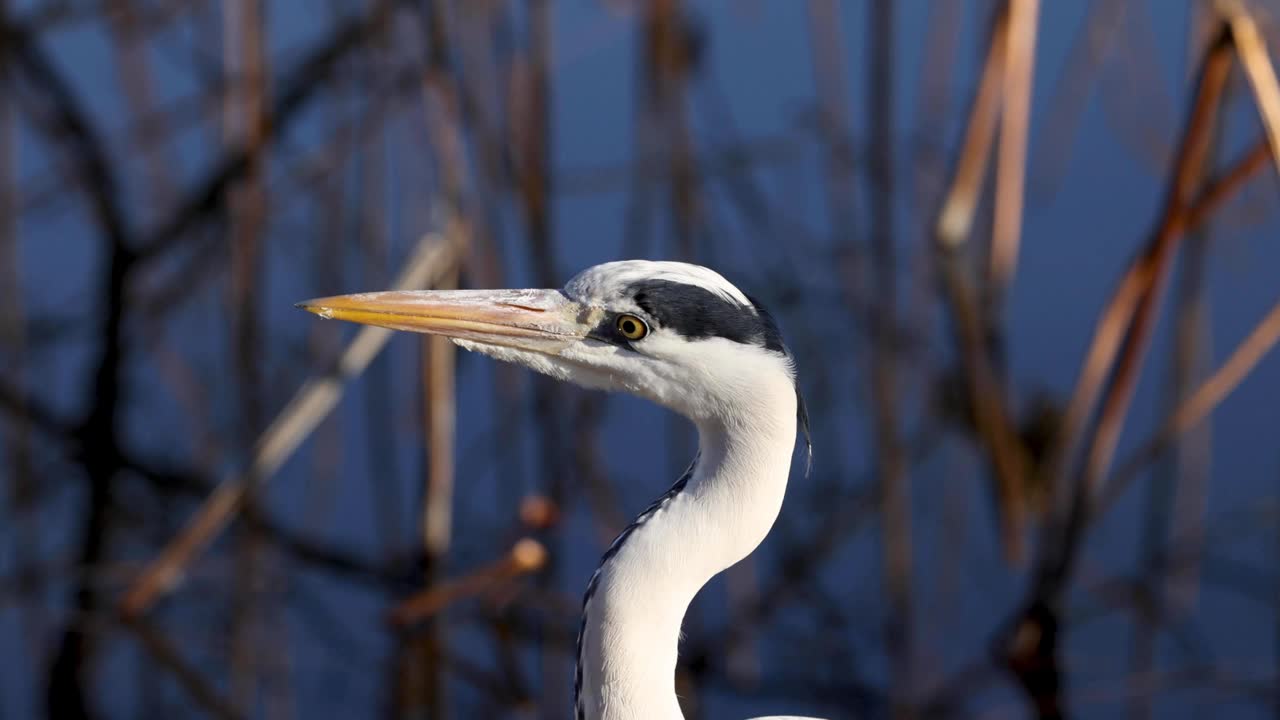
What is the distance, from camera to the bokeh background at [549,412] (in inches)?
95.0

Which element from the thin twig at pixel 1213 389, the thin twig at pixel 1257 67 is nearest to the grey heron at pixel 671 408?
the thin twig at pixel 1257 67

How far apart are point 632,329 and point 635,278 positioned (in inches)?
1.7

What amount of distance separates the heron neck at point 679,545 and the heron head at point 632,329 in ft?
0.08

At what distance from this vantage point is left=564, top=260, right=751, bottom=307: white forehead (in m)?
1.11

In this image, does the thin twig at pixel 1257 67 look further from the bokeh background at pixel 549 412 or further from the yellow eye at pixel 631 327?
the yellow eye at pixel 631 327

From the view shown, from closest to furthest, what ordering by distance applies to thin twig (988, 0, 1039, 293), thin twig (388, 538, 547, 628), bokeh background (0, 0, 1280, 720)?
thin twig (388, 538, 547, 628)
thin twig (988, 0, 1039, 293)
bokeh background (0, 0, 1280, 720)

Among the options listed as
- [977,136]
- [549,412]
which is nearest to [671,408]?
[977,136]

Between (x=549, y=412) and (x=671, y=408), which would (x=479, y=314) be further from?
(x=549, y=412)

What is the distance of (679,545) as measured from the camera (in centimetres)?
110

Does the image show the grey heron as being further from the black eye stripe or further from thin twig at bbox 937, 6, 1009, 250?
thin twig at bbox 937, 6, 1009, 250

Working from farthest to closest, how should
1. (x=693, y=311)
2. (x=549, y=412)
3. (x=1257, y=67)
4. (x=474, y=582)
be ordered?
(x=549, y=412) < (x=474, y=582) < (x=1257, y=67) < (x=693, y=311)

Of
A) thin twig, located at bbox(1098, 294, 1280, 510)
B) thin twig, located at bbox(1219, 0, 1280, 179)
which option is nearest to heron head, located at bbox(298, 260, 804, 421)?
thin twig, located at bbox(1219, 0, 1280, 179)

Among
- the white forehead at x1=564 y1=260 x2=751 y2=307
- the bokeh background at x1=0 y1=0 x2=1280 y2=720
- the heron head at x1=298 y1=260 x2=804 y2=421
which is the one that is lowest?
the bokeh background at x1=0 y1=0 x2=1280 y2=720

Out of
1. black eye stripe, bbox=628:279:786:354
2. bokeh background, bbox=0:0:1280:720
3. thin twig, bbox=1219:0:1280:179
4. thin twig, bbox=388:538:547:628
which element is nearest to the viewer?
black eye stripe, bbox=628:279:786:354
